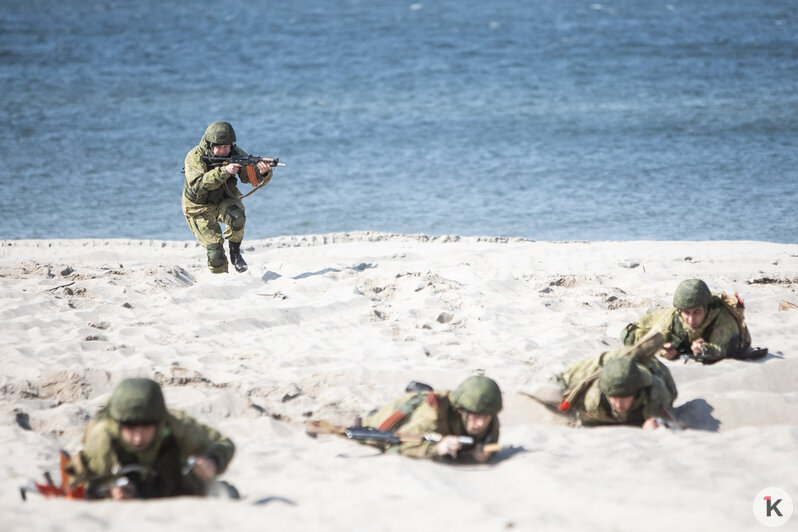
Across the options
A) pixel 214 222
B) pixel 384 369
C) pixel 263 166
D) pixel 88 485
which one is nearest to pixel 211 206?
pixel 214 222

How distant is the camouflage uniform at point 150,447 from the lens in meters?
4.85

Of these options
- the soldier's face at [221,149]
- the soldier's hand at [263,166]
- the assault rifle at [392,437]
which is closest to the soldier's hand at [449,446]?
the assault rifle at [392,437]

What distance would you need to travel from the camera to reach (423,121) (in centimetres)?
2269

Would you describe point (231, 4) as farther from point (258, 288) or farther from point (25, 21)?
point (258, 288)

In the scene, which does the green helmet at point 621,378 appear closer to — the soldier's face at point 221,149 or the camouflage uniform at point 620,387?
the camouflage uniform at point 620,387

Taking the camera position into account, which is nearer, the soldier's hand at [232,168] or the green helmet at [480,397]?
the green helmet at [480,397]

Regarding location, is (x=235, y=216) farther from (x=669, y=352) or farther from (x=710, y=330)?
(x=710, y=330)

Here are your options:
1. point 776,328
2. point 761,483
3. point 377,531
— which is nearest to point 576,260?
point 776,328

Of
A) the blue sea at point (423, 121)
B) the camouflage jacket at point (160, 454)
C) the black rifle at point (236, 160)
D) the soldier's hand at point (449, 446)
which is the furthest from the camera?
the blue sea at point (423, 121)

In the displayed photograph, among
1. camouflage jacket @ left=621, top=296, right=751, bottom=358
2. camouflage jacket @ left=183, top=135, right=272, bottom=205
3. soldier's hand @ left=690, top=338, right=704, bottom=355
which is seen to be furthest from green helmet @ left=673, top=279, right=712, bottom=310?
camouflage jacket @ left=183, top=135, right=272, bottom=205

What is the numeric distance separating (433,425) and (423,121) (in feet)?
57.3

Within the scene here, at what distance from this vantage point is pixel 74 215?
52.2 ft

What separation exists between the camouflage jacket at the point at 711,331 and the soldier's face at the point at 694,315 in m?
0.09

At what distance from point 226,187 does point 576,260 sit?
3.98 m
